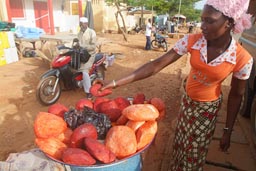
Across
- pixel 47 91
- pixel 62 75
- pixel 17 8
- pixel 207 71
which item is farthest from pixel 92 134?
pixel 17 8

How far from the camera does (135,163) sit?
150 centimetres

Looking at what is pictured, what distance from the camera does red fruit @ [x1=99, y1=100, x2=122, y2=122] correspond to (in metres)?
1.63

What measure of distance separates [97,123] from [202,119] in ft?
3.38

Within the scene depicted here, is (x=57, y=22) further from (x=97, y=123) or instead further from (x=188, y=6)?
(x=188, y=6)

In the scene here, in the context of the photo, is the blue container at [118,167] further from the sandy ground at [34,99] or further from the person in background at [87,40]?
the person in background at [87,40]

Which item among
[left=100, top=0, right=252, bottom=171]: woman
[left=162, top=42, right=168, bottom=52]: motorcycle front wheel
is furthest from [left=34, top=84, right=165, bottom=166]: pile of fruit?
[left=162, top=42, right=168, bottom=52]: motorcycle front wheel

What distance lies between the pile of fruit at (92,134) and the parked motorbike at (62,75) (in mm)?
3218

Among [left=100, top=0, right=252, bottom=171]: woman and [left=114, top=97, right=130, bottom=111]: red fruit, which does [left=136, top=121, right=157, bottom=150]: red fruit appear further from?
[left=100, top=0, right=252, bottom=171]: woman

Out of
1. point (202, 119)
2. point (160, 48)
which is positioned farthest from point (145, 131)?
point (160, 48)

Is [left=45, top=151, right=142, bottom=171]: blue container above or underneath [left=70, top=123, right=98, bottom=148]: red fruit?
underneath

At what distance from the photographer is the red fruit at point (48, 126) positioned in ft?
4.39

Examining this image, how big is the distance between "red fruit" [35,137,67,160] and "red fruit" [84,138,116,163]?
0.63ft

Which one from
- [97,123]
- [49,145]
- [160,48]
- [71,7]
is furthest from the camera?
[71,7]

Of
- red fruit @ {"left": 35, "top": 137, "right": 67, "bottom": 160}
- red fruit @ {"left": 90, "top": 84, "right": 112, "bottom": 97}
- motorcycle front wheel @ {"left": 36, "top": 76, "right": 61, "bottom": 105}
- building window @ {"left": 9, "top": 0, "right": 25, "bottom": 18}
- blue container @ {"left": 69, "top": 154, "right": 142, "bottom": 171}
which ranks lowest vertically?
motorcycle front wheel @ {"left": 36, "top": 76, "right": 61, "bottom": 105}
